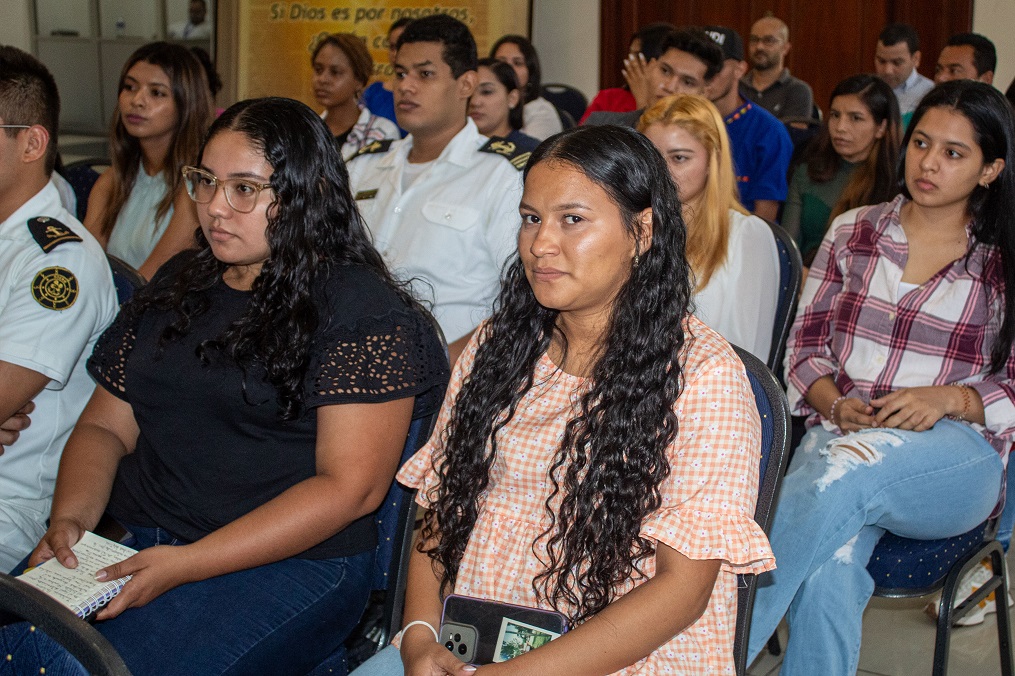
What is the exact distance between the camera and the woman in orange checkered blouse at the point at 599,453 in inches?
47.6

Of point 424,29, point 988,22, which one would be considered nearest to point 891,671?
point 424,29

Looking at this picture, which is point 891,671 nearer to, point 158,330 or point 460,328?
point 460,328

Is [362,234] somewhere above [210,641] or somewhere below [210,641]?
above

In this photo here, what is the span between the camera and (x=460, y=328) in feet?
8.66

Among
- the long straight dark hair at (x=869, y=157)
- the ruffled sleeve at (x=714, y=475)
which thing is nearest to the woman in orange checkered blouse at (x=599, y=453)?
the ruffled sleeve at (x=714, y=475)

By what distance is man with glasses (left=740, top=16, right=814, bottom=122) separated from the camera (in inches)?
220

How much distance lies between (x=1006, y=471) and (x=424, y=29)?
1951 mm

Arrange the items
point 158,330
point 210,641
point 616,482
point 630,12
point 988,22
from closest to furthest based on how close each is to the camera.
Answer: point 616,482
point 210,641
point 158,330
point 988,22
point 630,12

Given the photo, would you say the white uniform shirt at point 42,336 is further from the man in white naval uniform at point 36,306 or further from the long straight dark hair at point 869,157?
the long straight dark hair at point 869,157

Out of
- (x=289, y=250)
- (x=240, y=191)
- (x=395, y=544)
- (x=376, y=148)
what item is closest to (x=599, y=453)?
(x=395, y=544)

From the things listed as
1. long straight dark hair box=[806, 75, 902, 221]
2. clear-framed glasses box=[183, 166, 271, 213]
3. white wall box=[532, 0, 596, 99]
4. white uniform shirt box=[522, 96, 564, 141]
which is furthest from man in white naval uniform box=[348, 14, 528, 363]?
white wall box=[532, 0, 596, 99]

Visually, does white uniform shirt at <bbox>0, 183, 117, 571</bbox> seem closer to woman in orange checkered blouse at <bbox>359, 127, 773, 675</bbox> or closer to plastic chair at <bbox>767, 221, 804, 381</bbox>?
woman in orange checkered blouse at <bbox>359, 127, 773, 675</bbox>

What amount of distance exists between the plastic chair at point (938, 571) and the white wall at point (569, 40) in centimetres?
575

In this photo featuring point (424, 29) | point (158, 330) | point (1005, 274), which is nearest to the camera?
point (158, 330)
